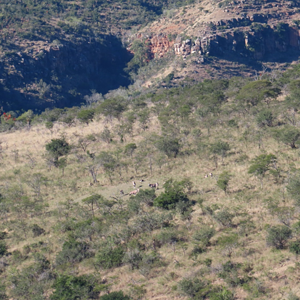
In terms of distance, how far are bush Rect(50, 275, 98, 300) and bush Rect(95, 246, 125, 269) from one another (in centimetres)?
153

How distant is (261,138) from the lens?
32750 mm

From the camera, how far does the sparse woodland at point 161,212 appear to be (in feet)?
56.3

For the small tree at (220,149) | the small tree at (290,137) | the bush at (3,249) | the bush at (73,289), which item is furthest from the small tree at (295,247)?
the bush at (3,249)

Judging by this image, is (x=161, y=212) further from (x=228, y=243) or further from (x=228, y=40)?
(x=228, y=40)

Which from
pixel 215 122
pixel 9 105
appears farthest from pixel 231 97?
pixel 9 105

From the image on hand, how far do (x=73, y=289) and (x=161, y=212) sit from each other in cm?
823

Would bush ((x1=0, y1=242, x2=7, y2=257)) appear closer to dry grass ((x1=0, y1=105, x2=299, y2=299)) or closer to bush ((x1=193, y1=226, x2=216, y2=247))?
dry grass ((x1=0, y1=105, x2=299, y2=299))

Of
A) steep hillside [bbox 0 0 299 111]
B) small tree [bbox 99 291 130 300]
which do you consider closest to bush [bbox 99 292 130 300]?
small tree [bbox 99 291 130 300]

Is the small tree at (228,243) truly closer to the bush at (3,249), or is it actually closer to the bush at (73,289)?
the bush at (73,289)

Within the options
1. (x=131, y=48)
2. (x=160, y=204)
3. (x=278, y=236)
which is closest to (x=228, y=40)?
(x=131, y=48)

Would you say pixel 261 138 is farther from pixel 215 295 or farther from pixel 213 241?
pixel 215 295

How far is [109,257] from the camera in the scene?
18984 millimetres

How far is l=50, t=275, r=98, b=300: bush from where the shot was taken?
1658 centimetres

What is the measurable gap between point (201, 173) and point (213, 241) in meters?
9.69
